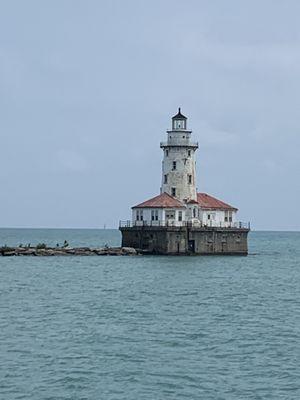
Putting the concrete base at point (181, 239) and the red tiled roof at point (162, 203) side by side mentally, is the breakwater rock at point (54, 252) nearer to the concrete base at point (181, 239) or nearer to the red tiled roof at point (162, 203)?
the concrete base at point (181, 239)

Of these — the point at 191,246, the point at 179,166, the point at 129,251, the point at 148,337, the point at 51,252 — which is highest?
the point at 179,166

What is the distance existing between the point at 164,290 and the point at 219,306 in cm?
796

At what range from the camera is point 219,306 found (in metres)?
49.7

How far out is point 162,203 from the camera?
83125 millimetres

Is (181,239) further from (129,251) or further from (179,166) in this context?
(179,166)

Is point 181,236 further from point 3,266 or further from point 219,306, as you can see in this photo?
point 219,306

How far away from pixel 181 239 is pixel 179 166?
6838mm

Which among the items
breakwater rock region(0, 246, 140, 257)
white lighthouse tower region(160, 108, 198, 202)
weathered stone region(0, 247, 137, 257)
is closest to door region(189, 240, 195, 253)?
white lighthouse tower region(160, 108, 198, 202)

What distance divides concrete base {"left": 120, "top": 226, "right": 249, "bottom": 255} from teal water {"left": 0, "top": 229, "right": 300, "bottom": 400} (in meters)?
13.9

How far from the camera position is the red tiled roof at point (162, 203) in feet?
272

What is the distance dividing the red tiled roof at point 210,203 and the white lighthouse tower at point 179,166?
3.80 ft

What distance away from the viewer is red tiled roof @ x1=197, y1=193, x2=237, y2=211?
86.8 m

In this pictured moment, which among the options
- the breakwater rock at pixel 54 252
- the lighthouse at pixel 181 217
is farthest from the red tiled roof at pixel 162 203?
the breakwater rock at pixel 54 252

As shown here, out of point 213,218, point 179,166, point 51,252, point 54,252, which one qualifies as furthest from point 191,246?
point 51,252
